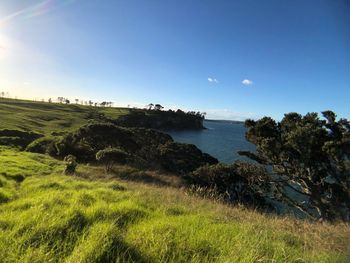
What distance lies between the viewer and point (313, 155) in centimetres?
2255

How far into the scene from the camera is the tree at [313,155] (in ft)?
66.4

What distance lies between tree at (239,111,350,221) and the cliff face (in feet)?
318

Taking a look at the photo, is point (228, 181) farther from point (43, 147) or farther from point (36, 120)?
point (36, 120)

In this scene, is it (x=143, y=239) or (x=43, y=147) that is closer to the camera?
(x=143, y=239)

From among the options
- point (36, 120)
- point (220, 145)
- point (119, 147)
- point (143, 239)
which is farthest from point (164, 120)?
point (143, 239)

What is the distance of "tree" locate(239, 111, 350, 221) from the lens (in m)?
20.2

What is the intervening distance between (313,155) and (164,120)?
131417 millimetres

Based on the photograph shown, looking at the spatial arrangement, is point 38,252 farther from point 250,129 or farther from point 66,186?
point 250,129

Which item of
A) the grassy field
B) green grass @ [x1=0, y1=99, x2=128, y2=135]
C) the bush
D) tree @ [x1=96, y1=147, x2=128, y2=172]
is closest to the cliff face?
green grass @ [x1=0, y1=99, x2=128, y2=135]

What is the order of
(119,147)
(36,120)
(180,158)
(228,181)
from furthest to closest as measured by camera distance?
(36,120) < (180,158) < (119,147) < (228,181)

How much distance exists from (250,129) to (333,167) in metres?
7.26

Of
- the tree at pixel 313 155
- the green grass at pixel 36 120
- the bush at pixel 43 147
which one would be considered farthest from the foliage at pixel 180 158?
the green grass at pixel 36 120

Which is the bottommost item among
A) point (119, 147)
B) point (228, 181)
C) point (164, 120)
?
point (164, 120)

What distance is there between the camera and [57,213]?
543 centimetres
